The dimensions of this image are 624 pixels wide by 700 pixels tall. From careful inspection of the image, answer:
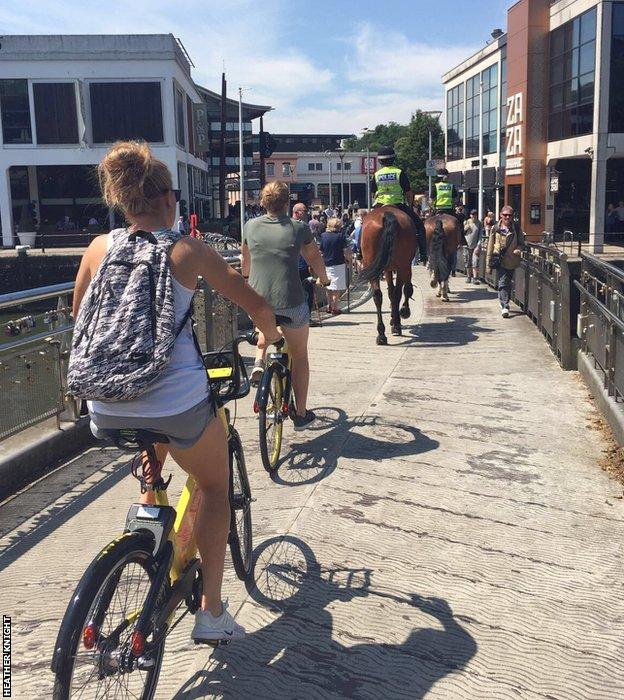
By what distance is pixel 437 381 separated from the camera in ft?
25.8

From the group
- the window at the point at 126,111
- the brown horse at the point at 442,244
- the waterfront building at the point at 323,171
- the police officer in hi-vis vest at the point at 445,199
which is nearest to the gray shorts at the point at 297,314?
the brown horse at the point at 442,244

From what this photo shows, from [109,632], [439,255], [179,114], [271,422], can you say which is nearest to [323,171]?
[179,114]

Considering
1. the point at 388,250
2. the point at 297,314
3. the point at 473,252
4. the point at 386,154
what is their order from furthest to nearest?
the point at 473,252, the point at 386,154, the point at 388,250, the point at 297,314

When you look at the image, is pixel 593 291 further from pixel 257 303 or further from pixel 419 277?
pixel 419 277

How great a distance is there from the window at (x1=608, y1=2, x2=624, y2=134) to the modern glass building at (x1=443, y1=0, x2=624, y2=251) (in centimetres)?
4

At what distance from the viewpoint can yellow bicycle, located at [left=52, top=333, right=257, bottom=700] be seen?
2.28 metres

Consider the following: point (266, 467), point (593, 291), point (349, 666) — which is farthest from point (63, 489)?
point (593, 291)

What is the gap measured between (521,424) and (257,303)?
3.98 metres

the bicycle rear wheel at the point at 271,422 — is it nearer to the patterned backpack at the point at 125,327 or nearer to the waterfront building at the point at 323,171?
the patterned backpack at the point at 125,327

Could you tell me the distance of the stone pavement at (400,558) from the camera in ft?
9.95

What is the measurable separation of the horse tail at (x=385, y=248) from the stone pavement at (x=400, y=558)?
3433mm

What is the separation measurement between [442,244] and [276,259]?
30.9ft

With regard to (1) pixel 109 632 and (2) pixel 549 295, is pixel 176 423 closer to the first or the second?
(1) pixel 109 632

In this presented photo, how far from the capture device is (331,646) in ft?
10.5
